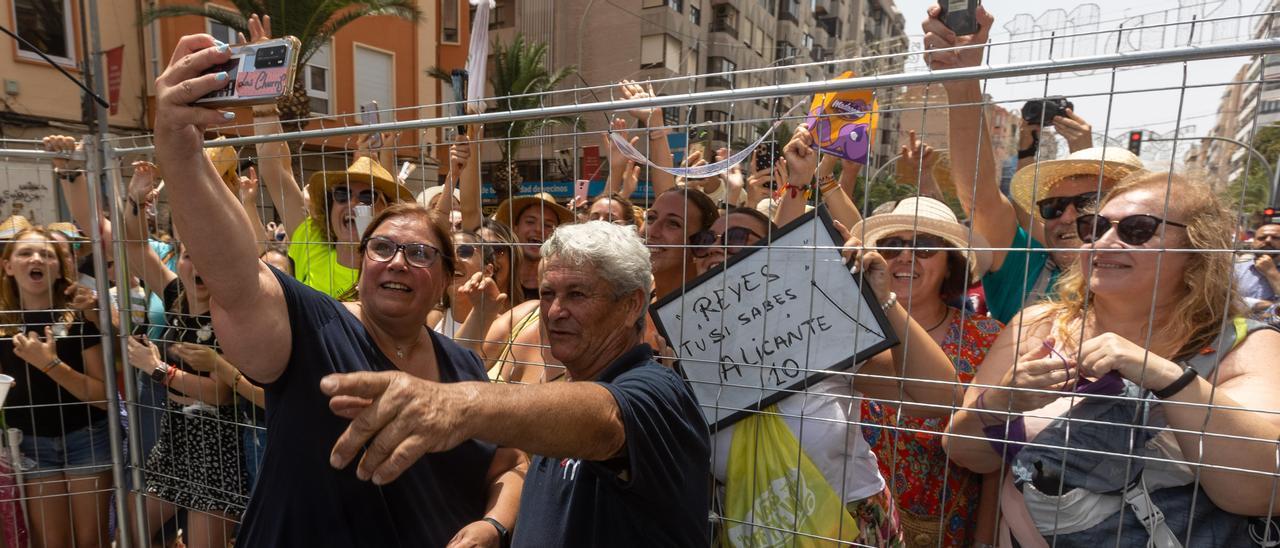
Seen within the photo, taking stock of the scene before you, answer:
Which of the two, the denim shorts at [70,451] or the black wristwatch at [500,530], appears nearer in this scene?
the black wristwatch at [500,530]

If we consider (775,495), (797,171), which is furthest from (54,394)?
(797,171)

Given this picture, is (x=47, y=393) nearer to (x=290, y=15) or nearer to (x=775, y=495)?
(x=775, y=495)

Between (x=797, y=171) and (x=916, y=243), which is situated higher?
(x=797, y=171)

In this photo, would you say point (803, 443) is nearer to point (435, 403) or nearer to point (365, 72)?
point (435, 403)

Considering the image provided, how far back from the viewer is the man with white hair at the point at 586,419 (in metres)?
0.90

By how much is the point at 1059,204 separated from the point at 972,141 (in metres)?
0.43

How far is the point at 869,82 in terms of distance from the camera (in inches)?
62.1

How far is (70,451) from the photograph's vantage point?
287 centimetres

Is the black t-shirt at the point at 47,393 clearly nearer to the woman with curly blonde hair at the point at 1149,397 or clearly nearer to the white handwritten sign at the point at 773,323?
the white handwritten sign at the point at 773,323

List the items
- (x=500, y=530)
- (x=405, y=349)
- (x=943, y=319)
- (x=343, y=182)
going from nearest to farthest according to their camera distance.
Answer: (x=500, y=530) < (x=405, y=349) < (x=943, y=319) < (x=343, y=182)

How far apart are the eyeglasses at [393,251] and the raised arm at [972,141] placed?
57.8 inches

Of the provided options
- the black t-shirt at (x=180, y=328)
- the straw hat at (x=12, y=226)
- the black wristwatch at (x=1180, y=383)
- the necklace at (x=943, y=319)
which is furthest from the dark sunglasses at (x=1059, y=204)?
the straw hat at (x=12, y=226)

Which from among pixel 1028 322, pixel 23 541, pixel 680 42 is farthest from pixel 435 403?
pixel 680 42

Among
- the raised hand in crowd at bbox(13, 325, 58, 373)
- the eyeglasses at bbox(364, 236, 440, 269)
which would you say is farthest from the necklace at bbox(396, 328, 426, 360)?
the raised hand in crowd at bbox(13, 325, 58, 373)
